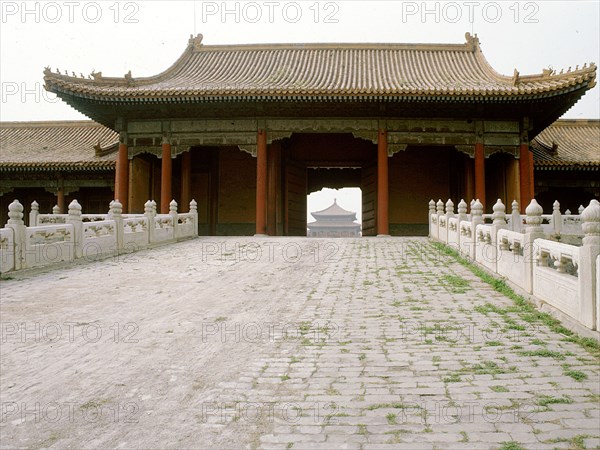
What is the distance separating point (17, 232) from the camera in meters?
7.73

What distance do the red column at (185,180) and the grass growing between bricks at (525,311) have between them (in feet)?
33.9

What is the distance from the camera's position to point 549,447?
2.78 m

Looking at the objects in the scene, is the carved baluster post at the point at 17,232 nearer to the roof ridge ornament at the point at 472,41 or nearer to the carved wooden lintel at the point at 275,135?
the carved wooden lintel at the point at 275,135

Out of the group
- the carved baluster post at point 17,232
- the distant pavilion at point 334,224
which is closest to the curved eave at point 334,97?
the carved baluster post at point 17,232

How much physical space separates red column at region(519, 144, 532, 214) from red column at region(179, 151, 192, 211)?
10.3 metres

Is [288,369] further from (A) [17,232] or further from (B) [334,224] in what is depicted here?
(B) [334,224]

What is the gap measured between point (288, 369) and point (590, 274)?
2.79 meters

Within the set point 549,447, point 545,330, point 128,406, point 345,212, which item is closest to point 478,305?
point 545,330

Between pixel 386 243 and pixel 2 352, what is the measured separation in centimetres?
894

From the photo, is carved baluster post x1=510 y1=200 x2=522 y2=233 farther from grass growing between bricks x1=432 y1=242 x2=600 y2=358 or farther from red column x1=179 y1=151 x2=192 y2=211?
red column x1=179 y1=151 x2=192 y2=211

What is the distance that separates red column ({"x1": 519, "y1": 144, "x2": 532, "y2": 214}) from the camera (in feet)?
47.7

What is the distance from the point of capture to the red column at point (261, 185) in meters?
14.4

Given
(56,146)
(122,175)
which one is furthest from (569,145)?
(56,146)

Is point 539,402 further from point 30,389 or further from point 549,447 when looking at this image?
point 30,389
